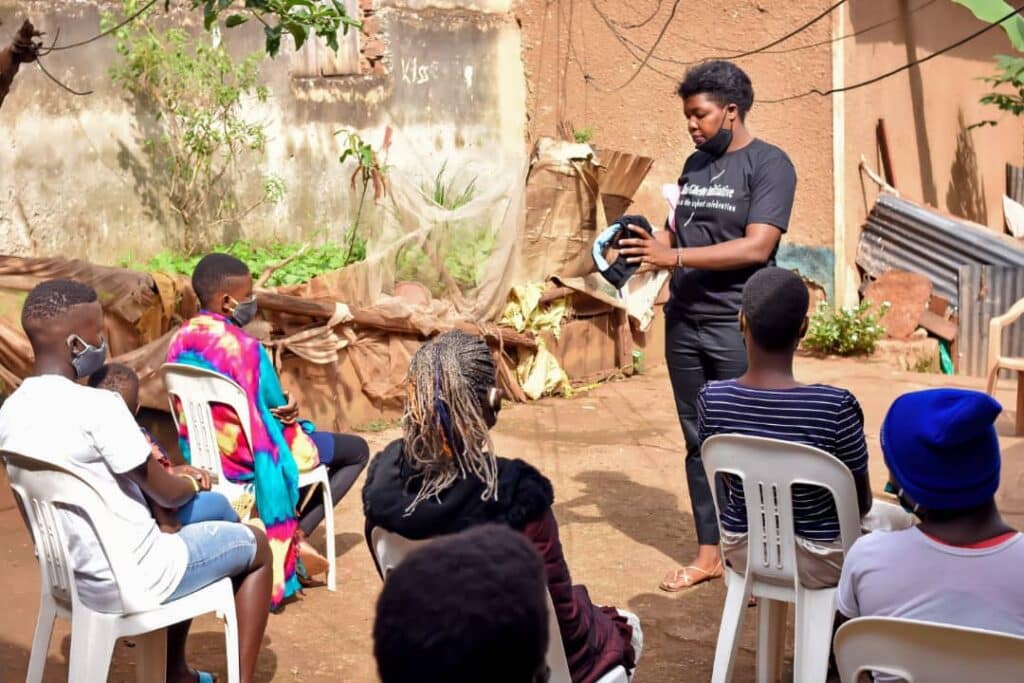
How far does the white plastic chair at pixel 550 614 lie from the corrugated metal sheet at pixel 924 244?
7790 millimetres

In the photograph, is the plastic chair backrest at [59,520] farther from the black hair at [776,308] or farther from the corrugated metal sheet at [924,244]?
the corrugated metal sheet at [924,244]

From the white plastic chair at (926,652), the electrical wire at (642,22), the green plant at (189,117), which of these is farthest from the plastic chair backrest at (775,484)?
the electrical wire at (642,22)

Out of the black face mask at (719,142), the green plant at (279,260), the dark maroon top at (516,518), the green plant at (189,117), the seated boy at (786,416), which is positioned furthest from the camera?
the green plant at (189,117)

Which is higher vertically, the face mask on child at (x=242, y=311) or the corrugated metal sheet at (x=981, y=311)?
the face mask on child at (x=242, y=311)

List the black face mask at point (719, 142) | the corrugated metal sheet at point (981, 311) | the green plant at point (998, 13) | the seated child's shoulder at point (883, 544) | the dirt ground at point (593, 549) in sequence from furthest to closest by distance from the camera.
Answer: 1. the corrugated metal sheet at point (981, 311)
2. the black face mask at point (719, 142)
3. the dirt ground at point (593, 549)
4. the green plant at point (998, 13)
5. the seated child's shoulder at point (883, 544)

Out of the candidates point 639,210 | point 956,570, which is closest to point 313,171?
point 639,210

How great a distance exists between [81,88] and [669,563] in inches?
228

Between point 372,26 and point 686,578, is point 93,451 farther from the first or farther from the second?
point 372,26

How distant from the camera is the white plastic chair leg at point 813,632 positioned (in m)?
3.28

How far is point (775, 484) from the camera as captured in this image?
3.37 m

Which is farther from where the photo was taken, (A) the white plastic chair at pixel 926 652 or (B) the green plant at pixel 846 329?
(B) the green plant at pixel 846 329

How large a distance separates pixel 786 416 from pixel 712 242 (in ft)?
4.39

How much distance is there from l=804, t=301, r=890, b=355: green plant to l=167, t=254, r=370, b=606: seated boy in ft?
19.1

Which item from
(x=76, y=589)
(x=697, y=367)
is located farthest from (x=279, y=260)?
(x=76, y=589)
